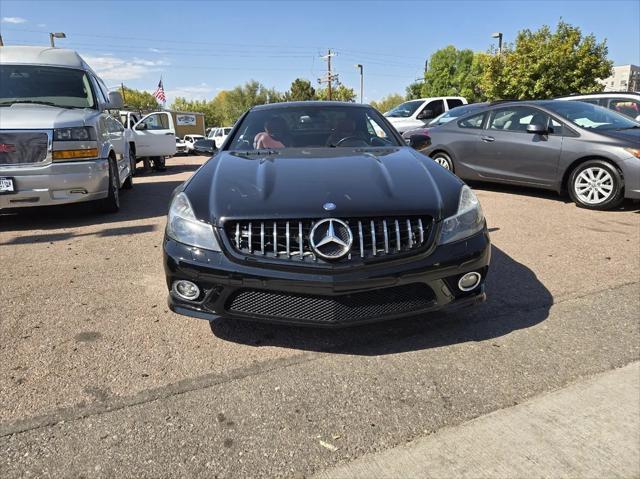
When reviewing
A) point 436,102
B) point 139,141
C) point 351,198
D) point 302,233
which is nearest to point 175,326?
point 302,233

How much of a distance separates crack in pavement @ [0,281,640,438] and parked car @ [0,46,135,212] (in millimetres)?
3914

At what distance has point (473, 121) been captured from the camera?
26.2ft

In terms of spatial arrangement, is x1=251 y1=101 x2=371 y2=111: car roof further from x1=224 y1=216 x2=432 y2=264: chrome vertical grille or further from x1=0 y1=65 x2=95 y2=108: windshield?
x1=0 y1=65 x2=95 y2=108: windshield

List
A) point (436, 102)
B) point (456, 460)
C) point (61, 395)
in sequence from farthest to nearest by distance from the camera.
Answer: point (436, 102) < point (61, 395) < point (456, 460)

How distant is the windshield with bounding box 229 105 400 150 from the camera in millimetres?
3924

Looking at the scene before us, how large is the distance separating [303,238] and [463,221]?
3.07 ft

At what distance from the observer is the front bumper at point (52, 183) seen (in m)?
5.24

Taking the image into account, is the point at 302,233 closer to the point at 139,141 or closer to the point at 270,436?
the point at 270,436

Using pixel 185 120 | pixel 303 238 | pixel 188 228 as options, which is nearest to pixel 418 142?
pixel 303 238

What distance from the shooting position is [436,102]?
14500 millimetres

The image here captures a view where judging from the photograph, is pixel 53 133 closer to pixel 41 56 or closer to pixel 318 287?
pixel 41 56

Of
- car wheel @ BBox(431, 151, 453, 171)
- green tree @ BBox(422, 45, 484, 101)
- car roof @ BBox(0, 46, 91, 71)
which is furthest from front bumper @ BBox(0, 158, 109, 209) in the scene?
green tree @ BBox(422, 45, 484, 101)

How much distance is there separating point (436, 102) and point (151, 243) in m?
11.7

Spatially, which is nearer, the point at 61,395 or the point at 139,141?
the point at 61,395
